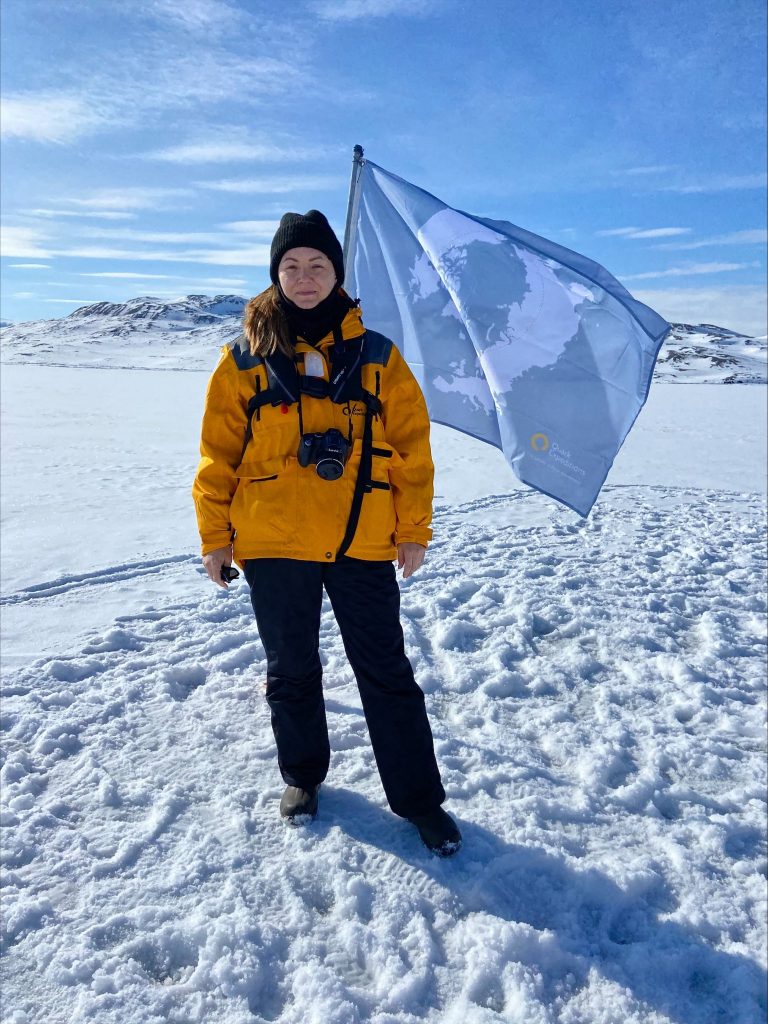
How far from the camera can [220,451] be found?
2490 millimetres

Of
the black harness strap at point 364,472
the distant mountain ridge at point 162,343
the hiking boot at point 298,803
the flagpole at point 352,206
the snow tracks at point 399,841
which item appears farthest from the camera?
the distant mountain ridge at point 162,343

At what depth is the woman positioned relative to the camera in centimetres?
242

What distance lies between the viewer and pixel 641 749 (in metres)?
3.35

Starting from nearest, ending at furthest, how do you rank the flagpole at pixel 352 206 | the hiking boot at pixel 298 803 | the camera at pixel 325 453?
the camera at pixel 325 453 < the hiking boot at pixel 298 803 < the flagpole at pixel 352 206

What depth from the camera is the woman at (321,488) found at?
7.95 feet

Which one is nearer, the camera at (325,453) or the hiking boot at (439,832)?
the camera at (325,453)

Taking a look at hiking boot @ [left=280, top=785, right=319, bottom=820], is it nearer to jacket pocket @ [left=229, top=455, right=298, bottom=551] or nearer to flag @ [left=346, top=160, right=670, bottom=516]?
jacket pocket @ [left=229, top=455, right=298, bottom=551]

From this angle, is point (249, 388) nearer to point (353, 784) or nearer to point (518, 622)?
point (353, 784)

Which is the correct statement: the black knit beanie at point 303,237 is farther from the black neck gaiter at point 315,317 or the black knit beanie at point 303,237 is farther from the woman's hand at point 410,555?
the woman's hand at point 410,555

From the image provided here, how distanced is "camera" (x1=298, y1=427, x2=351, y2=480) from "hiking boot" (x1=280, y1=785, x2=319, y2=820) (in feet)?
4.29

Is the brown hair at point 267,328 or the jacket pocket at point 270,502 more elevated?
the brown hair at point 267,328

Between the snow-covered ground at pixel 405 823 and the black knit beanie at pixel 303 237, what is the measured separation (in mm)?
2145

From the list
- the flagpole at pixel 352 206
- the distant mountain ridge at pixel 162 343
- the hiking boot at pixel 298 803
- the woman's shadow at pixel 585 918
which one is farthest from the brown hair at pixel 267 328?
the distant mountain ridge at pixel 162 343

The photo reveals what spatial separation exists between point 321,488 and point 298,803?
4.19 feet
